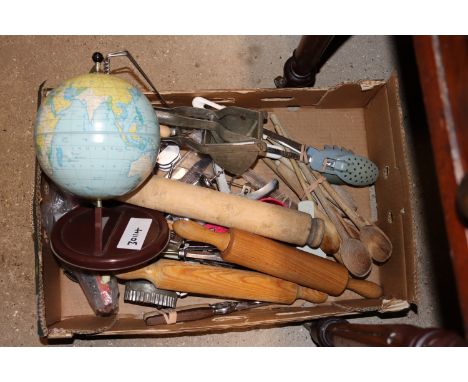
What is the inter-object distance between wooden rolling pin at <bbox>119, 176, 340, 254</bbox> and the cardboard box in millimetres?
168

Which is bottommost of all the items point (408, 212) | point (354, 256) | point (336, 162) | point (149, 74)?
point (354, 256)

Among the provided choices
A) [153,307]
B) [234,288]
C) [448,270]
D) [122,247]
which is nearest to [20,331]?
[153,307]

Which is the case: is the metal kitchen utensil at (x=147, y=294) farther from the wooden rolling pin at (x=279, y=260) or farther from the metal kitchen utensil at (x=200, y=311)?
the wooden rolling pin at (x=279, y=260)

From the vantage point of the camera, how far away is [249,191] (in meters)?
1.14

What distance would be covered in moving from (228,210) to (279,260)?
15 centimetres

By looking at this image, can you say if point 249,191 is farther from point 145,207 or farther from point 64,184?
point 64,184

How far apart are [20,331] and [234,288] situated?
22.1 inches

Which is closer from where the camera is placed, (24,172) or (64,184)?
(64,184)

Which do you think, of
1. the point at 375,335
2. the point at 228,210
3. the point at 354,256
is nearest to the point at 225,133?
the point at 228,210

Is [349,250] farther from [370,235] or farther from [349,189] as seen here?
[349,189]

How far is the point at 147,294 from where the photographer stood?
1.03 m

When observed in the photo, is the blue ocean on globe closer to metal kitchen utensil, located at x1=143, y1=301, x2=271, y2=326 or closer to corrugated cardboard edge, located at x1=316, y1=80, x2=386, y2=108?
metal kitchen utensil, located at x1=143, y1=301, x2=271, y2=326

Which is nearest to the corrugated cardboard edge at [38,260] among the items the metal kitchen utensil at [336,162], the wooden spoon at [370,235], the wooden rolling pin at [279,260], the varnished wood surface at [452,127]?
the wooden rolling pin at [279,260]

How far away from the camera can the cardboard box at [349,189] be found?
0.99 meters
